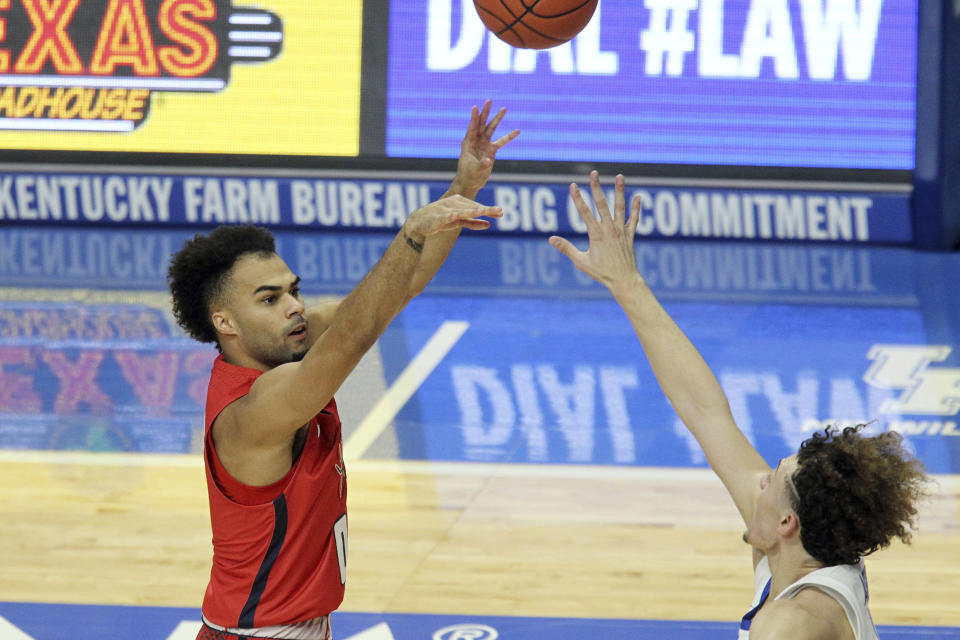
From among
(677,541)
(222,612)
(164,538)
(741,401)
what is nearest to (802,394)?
(741,401)

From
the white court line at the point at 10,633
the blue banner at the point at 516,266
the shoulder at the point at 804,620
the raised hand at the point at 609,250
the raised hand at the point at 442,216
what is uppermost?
the raised hand at the point at 442,216

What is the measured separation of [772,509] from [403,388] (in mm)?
5802

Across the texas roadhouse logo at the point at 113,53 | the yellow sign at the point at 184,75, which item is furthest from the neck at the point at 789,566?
the texas roadhouse logo at the point at 113,53

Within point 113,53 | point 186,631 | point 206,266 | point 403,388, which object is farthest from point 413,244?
point 113,53

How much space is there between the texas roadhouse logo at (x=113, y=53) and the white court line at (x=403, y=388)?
13.4 feet

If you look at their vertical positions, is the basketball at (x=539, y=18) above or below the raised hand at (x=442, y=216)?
above

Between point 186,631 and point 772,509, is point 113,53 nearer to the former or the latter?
point 186,631

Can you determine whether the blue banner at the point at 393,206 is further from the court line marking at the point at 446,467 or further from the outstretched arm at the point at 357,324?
the outstretched arm at the point at 357,324

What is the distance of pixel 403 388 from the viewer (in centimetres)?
848

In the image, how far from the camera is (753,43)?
39.4ft

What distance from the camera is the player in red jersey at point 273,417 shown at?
3.08 m

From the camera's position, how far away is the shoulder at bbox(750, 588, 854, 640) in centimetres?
246

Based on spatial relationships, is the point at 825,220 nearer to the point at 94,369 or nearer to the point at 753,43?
the point at 753,43

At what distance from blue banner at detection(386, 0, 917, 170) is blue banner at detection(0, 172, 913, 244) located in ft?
1.12
